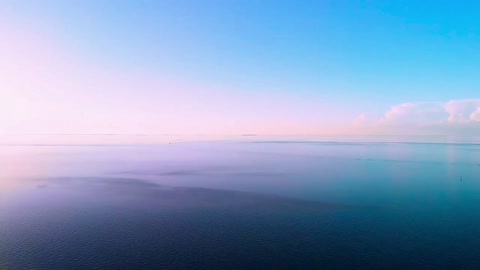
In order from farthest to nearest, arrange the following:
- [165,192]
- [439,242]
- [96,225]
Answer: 1. [165,192]
2. [96,225]
3. [439,242]

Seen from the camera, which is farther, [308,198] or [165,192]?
[165,192]

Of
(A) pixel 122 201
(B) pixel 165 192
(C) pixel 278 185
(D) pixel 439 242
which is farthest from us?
(C) pixel 278 185

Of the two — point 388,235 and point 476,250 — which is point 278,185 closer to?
point 388,235

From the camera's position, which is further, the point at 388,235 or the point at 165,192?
the point at 165,192

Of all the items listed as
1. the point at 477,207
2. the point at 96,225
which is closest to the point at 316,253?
the point at 96,225

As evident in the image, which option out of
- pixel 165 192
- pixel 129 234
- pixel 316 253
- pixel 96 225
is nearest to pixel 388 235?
pixel 316 253

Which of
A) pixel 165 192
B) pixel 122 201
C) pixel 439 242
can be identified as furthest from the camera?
pixel 165 192

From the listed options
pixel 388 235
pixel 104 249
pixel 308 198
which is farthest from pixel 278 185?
pixel 104 249

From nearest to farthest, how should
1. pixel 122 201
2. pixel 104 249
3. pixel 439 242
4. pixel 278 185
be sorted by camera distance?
pixel 104 249 → pixel 439 242 → pixel 122 201 → pixel 278 185

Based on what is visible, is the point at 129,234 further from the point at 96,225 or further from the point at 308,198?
the point at 308,198
